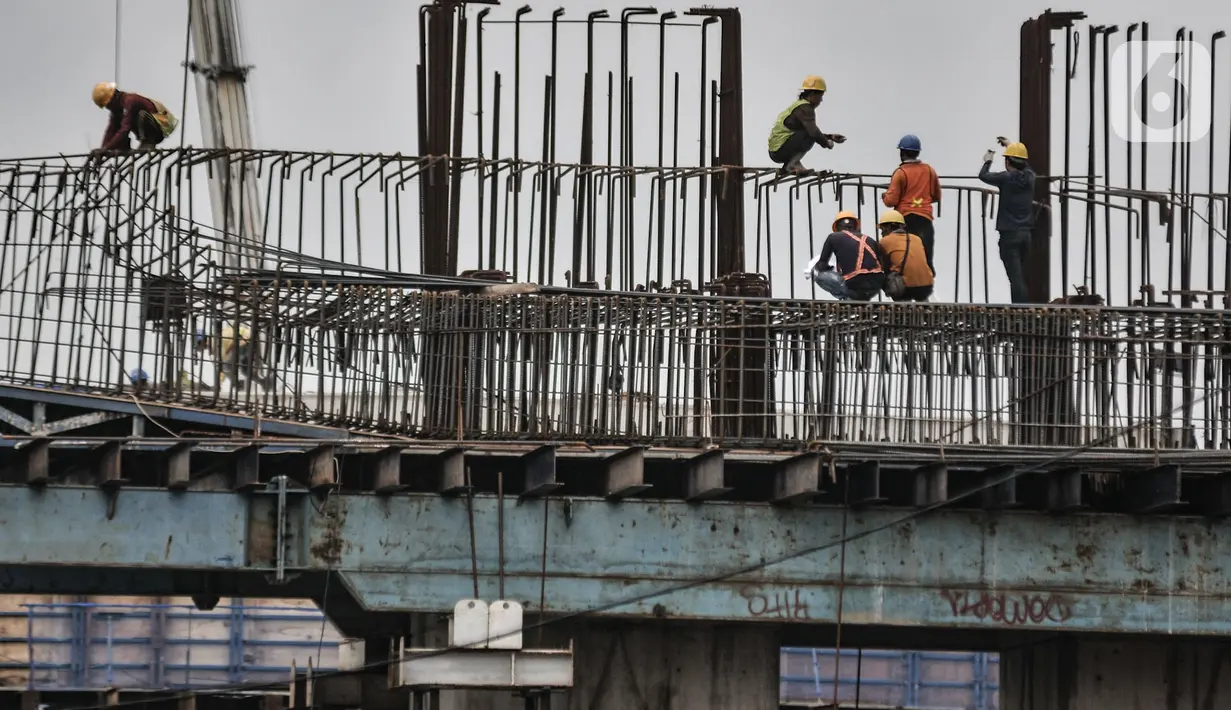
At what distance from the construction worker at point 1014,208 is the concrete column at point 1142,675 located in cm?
414

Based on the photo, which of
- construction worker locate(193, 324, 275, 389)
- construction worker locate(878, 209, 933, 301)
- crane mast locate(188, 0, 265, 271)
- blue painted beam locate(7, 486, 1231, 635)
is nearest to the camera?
blue painted beam locate(7, 486, 1231, 635)

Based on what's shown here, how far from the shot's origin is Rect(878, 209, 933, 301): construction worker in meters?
27.3

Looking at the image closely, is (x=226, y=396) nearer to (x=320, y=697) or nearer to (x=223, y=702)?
(x=320, y=697)

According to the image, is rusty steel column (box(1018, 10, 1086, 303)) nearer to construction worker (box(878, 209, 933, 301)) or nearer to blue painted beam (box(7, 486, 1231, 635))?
construction worker (box(878, 209, 933, 301))

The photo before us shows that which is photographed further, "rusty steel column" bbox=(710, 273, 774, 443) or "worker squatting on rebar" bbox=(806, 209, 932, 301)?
"worker squatting on rebar" bbox=(806, 209, 932, 301)

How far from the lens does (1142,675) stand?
27.0m

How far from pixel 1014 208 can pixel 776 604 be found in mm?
6034

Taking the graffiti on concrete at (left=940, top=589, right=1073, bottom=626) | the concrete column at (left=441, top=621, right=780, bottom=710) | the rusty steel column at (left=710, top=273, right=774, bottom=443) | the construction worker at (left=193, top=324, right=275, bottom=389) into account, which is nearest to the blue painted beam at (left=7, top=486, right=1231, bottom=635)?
the graffiti on concrete at (left=940, top=589, right=1073, bottom=626)

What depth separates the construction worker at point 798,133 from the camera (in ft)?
94.5

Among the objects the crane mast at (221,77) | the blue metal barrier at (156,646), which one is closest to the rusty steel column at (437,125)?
the crane mast at (221,77)

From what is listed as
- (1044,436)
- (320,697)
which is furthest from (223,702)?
(1044,436)

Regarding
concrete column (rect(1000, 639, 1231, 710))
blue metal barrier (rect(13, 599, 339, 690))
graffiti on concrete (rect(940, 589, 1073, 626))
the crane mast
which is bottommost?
blue metal barrier (rect(13, 599, 339, 690))

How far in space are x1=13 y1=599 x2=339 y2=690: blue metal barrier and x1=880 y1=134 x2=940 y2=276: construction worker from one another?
19772 mm

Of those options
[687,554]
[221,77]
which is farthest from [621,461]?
[221,77]
